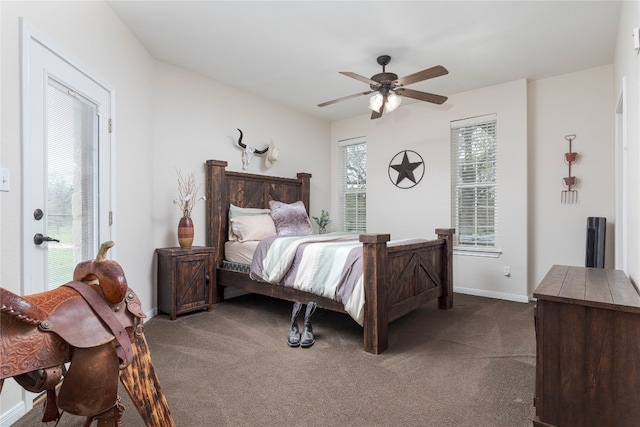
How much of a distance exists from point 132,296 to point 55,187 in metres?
1.32

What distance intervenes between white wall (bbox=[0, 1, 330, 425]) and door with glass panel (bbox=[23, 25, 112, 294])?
3.5 inches

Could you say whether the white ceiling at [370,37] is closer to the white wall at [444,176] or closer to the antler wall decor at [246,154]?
the white wall at [444,176]

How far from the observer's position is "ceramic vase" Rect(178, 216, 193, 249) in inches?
136

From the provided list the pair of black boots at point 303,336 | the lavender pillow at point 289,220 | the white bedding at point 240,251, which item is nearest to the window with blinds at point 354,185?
the lavender pillow at point 289,220

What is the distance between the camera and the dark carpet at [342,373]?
171 cm

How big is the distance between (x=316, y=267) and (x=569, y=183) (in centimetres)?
316

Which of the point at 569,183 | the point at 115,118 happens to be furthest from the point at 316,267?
the point at 569,183

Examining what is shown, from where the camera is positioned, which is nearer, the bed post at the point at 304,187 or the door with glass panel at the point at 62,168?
the door with glass panel at the point at 62,168

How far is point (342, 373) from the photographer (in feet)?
7.09

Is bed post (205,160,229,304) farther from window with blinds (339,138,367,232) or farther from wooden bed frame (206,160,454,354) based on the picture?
window with blinds (339,138,367,232)

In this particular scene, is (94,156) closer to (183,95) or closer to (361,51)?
(183,95)

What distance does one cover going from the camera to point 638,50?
5.97 feet

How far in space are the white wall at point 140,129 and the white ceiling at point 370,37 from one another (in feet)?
0.91

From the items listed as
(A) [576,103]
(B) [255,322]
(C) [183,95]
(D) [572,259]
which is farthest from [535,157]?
(C) [183,95]
